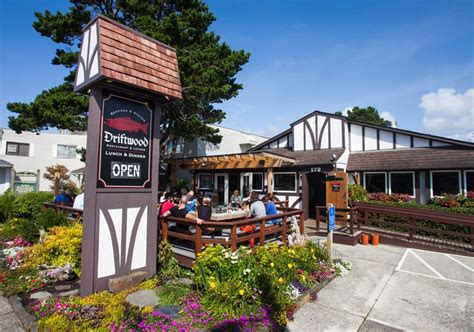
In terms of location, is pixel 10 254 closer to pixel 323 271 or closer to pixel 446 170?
pixel 323 271

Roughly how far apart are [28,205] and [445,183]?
62.8 feet

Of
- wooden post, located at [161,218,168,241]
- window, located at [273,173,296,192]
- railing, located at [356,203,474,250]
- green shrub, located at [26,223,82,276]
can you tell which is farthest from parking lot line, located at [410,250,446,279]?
green shrub, located at [26,223,82,276]

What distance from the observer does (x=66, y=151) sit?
26.3 metres

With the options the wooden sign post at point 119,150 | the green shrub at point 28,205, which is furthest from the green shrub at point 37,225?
the wooden sign post at point 119,150

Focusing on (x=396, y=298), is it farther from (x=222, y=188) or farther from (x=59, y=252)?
(x=222, y=188)

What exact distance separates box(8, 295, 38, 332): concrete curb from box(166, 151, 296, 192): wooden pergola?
999 centimetres

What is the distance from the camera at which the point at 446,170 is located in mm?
12406

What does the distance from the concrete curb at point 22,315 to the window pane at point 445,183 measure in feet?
51.2

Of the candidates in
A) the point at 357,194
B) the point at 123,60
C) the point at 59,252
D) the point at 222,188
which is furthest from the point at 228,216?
the point at 222,188

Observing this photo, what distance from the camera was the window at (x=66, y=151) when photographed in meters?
26.1

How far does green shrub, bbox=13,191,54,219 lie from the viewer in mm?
10860

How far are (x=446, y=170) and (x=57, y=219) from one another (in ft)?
52.4

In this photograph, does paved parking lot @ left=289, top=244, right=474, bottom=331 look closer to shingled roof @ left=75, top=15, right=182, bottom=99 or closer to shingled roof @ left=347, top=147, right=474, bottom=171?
shingled roof @ left=75, top=15, right=182, bottom=99

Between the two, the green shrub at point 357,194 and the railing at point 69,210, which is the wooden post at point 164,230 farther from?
the green shrub at point 357,194
